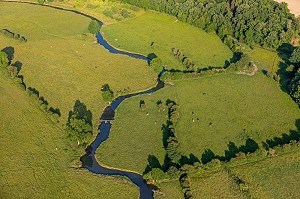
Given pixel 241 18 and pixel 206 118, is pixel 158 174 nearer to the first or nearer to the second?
pixel 206 118

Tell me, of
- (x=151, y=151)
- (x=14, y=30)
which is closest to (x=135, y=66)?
(x=151, y=151)

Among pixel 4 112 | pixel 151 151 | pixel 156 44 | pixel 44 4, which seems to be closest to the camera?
pixel 151 151

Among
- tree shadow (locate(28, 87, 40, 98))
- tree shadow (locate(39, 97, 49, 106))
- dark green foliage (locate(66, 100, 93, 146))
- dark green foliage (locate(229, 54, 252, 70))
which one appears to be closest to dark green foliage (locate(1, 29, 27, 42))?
tree shadow (locate(28, 87, 40, 98))

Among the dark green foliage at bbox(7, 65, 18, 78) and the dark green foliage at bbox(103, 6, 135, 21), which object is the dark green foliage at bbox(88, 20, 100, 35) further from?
the dark green foliage at bbox(7, 65, 18, 78)

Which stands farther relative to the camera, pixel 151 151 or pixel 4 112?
pixel 4 112

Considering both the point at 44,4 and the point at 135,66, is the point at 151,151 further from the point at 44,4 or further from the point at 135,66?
the point at 44,4

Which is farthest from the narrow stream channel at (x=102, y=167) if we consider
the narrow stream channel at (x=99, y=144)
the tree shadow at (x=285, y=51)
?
the tree shadow at (x=285, y=51)

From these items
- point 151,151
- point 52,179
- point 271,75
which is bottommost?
point 52,179

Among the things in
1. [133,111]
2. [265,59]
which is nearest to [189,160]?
[133,111]
